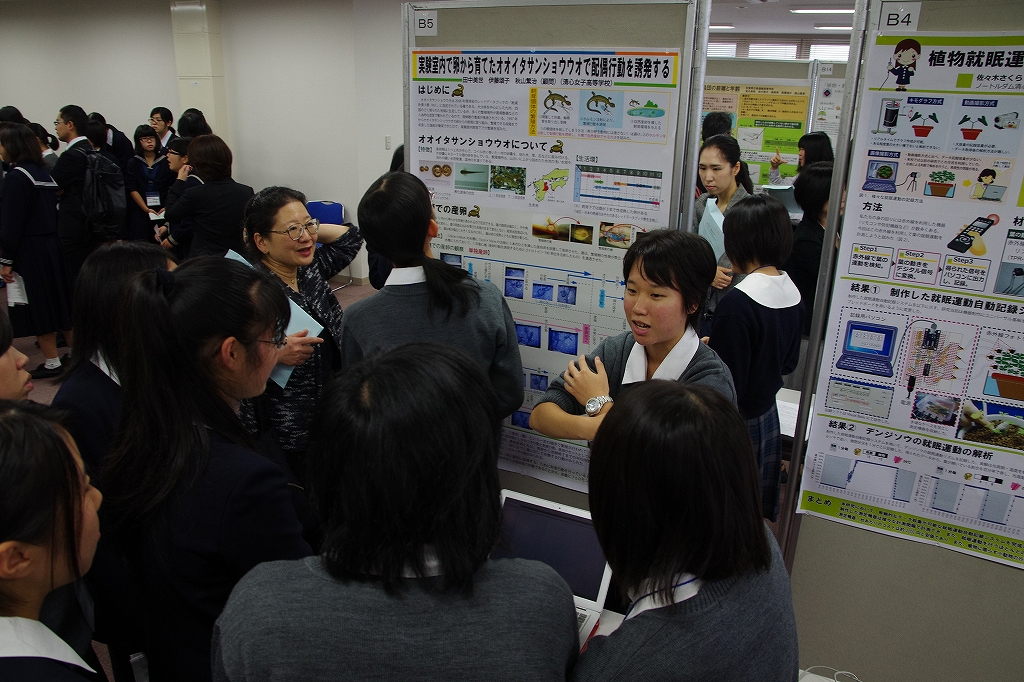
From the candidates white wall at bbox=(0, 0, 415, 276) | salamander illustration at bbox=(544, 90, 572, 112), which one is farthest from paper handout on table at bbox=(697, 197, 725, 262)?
white wall at bbox=(0, 0, 415, 276)

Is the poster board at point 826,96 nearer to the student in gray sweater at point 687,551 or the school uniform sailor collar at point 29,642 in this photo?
the student in gray sweater at point 687,551

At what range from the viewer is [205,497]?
1.13 metres

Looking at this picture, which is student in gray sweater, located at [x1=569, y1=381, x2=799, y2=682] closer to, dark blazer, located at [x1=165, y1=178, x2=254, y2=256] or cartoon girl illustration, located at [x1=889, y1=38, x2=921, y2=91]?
cartoon girl illustration, located at [x1=889, y1=38, x2=921, y2=91]

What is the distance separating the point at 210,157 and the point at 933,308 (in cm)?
354

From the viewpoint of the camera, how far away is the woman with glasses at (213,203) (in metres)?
3.84

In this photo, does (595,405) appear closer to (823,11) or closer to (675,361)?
(675,361)

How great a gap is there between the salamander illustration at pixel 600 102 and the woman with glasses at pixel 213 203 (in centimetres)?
250

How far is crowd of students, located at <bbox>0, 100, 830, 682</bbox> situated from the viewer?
838mm

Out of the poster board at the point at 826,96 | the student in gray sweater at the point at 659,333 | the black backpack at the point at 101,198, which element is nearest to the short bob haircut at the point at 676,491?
the student in gray sweater at the point at 659,333

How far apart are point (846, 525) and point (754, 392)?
51 cm

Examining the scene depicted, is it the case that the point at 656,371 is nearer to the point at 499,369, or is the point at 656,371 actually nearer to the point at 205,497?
the point at 499,369

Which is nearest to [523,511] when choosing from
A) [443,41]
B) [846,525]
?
[846,525]

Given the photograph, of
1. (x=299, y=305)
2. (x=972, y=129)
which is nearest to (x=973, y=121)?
(x=972, y=129)

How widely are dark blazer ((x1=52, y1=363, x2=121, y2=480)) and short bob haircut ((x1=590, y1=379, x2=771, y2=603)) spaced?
1.02 meters
